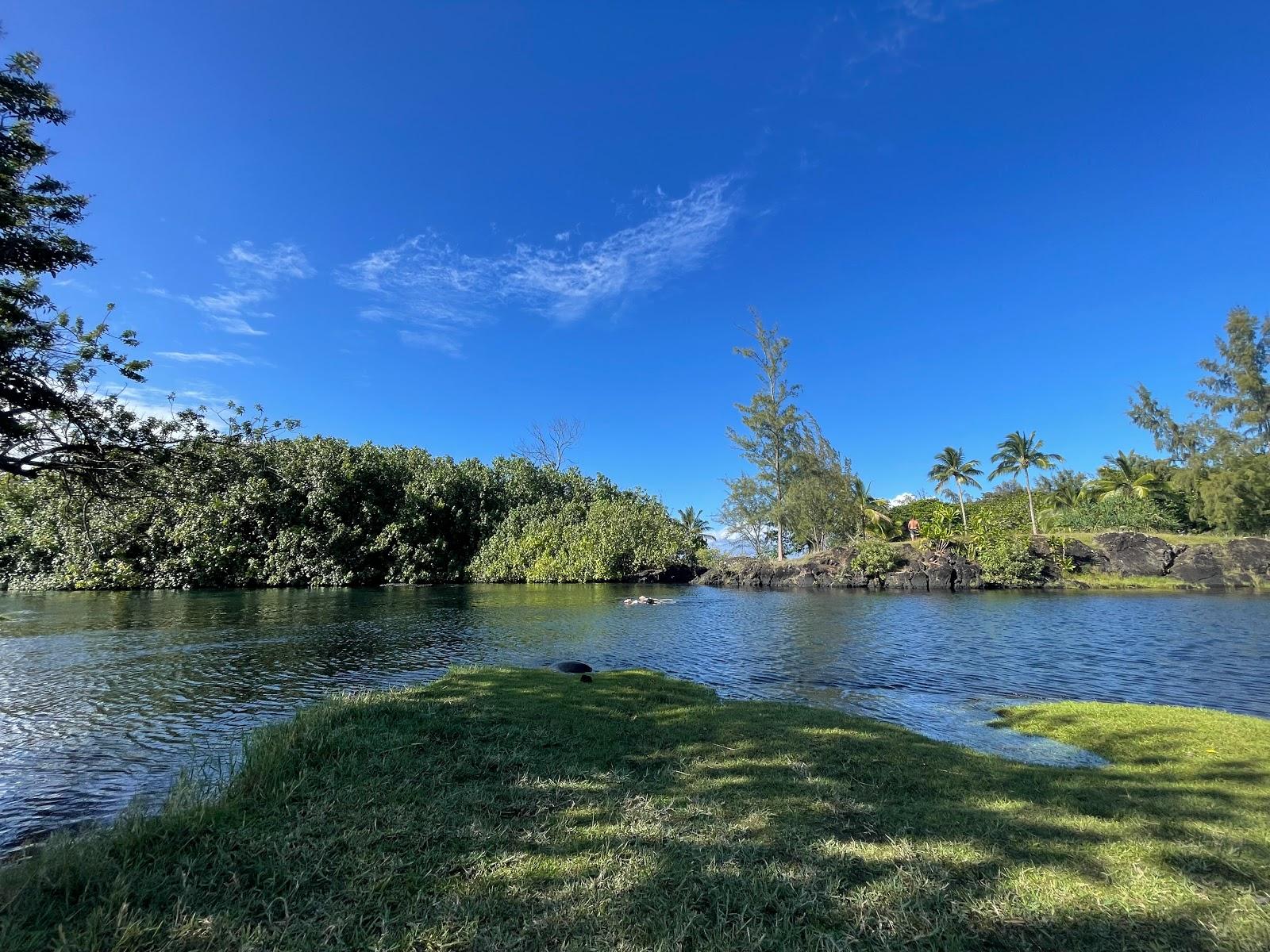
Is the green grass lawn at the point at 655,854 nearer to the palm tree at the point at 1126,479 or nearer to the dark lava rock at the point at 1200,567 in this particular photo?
the dark lava rock at the point at 1200,567

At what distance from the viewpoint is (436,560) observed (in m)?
65.2

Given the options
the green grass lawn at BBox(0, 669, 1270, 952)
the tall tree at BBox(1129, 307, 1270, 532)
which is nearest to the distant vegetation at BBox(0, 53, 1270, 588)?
the tall tree at BBox(1129, 307, 1270, 532)

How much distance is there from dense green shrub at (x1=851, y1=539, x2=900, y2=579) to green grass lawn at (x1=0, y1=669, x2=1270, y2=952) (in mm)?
47460

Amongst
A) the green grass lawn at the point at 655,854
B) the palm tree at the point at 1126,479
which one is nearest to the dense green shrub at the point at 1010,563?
the palm tree at the point at 1126,479

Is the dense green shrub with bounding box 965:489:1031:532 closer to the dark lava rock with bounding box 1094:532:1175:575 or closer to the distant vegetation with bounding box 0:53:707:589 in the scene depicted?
the dark lava rock with bounding box 1094:532:1175:575

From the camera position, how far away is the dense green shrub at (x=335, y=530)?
52.0m

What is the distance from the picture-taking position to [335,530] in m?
57.8

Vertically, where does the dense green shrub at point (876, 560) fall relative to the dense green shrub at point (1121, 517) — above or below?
below

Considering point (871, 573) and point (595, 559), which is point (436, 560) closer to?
point (595, 559)

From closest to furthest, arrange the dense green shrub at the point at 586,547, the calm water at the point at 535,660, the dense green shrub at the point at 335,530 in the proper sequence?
the calm water at the point at 535,660, the dense green shrub at the point at 335,530, the dense green shrub at the point at 586,547

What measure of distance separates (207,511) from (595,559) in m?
38.2

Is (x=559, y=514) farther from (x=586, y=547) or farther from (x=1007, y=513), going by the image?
(x=1007, y=513)

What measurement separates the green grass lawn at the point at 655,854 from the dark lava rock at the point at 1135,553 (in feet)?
169

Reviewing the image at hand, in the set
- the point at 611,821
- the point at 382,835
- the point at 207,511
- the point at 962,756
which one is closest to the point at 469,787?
the point at 382,835
